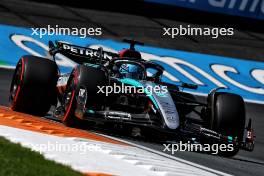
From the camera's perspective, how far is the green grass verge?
6453 millimetres

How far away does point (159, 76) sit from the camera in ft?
42.3

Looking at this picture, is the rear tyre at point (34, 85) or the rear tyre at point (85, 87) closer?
the rear tyre at point (85, 87)

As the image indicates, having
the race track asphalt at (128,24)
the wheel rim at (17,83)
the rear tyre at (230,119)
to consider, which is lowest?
the rear tyre at (230,119)

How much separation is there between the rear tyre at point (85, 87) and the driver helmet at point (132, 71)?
2.50 feet

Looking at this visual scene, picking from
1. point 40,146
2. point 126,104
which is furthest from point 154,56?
point 40,146

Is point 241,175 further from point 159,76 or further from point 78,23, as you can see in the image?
point 78,23

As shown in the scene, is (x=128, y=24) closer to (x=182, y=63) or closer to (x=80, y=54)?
(x=182, y=63)

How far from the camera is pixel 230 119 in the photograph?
460 inches

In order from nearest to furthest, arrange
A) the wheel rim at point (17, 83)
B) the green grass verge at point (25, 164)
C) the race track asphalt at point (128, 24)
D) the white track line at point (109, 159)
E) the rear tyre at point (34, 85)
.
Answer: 1. the green grass verge at point (25, 164)
2. the white track line at point (109, 159)
3. the rear tyre at point (34, 85)
4. the wheel rim at point (17, 83)
5. the race track asphalt at point (128, 24)

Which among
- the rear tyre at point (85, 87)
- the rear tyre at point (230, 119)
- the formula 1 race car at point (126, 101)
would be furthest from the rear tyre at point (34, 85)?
the rear tyre at point (230, 119)

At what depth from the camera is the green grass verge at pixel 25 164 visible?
645cm

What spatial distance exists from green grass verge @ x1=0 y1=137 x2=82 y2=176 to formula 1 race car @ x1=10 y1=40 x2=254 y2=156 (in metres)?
3.70

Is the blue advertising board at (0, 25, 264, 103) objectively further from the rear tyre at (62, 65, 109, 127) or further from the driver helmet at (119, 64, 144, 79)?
the rear tyre at (62, 65, 109, 127)

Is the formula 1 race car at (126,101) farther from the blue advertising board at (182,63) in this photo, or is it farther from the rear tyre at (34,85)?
the blue advertising board at (182,63)
